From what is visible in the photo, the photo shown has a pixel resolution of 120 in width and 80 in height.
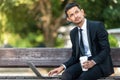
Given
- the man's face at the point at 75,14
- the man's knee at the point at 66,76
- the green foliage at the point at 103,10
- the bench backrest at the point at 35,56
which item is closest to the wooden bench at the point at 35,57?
the bench backrest at the point at 35,56

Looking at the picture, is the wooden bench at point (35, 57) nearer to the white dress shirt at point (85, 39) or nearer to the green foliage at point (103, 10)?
the white dress shirt at point (85, 39)

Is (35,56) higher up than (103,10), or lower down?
lower down

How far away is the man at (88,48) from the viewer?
6.75 meters

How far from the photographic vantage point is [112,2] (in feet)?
33.9

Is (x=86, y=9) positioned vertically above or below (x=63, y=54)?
above

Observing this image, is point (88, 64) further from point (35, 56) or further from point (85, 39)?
point (35, 56)

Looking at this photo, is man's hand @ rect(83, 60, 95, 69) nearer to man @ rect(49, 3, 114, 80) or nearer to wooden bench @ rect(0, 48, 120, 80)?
man @ rect(49, 3, 114, 80)

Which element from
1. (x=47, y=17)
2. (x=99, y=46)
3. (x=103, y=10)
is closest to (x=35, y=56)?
(x=99, y=46)

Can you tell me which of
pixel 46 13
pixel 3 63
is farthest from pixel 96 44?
pixel 46 13

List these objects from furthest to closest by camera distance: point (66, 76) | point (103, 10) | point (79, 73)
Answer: point (103, 10) → point (79, 73) → point (66, 76)

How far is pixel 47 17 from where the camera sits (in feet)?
59.5

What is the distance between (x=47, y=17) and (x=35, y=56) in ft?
32.9

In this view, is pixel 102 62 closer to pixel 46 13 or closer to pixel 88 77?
pixel 88 77

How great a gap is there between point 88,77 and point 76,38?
60cm
